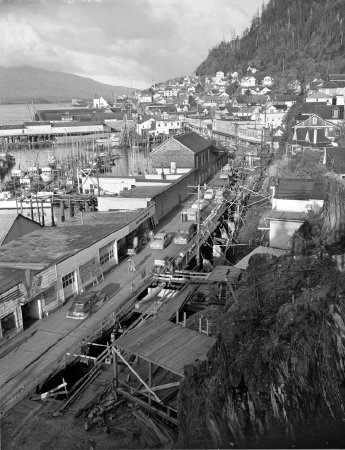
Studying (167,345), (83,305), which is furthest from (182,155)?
(167,345)

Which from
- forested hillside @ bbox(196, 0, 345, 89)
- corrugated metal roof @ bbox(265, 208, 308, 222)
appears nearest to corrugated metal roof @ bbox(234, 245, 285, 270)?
corrugated metal roof @ bbox(265, 208, 308, 222)

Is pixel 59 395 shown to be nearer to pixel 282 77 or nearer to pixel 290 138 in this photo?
pixel 290 138

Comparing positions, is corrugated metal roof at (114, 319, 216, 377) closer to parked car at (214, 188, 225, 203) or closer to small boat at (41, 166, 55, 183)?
→ parked car at (214, 188, 225, 203)

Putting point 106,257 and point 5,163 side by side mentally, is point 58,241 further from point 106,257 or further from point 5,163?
point 5,163

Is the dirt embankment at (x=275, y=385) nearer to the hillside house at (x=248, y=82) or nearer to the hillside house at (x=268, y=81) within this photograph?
the hillside house at (x=268, y=81)

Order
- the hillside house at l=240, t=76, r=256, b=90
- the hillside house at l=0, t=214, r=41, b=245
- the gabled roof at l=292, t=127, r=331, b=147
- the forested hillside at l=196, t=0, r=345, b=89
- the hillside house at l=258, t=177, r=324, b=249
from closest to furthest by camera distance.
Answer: the hillside house at l=258, t=177, r=324, b=249
the hillside house at l=0, t=214, r=41, b=245
the gabled roof at l=292, t=127, r=331, b=147
the forested hillside at l=196, t=0, r=345, b=89
the hillside house at l=240, t=76, r=256, b=90

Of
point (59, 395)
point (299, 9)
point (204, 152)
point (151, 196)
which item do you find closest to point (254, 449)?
point (59, 395)

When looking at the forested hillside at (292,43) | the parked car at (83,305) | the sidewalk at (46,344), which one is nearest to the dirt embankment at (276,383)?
the sidewalk at (46,344)
